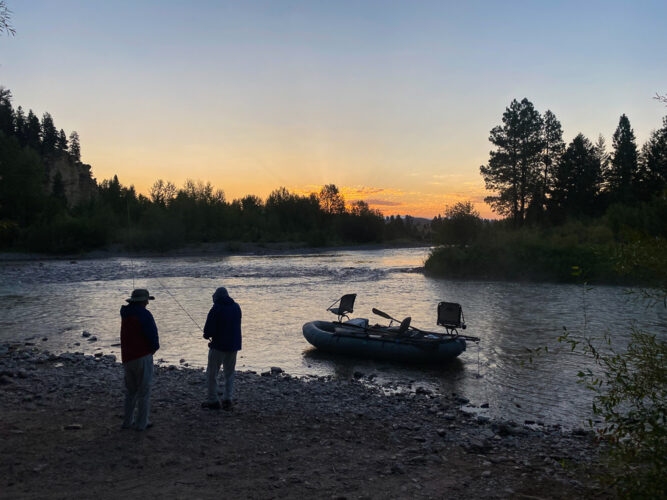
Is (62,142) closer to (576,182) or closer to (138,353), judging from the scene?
(576,182)

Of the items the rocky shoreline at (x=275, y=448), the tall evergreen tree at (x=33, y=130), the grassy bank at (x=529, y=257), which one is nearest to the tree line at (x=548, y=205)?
the grassy bank at (x=529, y=257)

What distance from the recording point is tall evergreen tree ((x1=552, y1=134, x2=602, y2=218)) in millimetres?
57688

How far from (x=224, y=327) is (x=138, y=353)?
5.07 feet

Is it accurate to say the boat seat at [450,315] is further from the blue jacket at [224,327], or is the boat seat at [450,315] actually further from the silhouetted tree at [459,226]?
the silhouetted tree at [459,226]

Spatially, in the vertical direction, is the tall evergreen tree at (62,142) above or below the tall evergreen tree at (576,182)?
above

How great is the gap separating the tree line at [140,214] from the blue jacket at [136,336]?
3639 cm

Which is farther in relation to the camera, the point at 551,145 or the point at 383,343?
the point at 551,145

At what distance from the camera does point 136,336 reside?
689cm

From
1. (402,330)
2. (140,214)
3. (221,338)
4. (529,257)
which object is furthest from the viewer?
(140,214)

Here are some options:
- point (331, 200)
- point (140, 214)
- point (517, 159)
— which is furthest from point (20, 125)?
point (517, 159)

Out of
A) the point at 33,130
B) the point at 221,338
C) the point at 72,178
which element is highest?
the point at 33,130

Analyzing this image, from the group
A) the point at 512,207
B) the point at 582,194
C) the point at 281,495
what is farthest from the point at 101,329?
the point at 582,194

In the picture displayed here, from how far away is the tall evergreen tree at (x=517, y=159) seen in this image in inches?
2112

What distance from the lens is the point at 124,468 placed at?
5.88m
